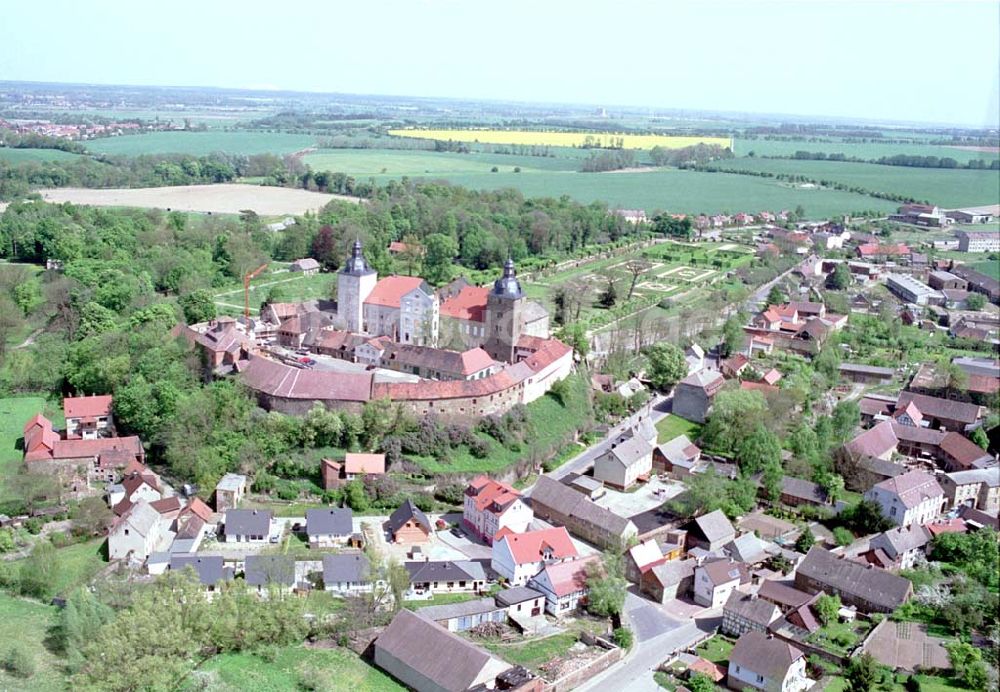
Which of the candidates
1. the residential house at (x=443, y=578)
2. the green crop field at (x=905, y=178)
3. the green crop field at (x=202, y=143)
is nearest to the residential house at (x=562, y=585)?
the residential house at (x=443, y=578)

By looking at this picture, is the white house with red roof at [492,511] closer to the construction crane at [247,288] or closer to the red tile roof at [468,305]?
the red tile roof at [468,305]

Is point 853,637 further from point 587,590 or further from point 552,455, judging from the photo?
point 552,455

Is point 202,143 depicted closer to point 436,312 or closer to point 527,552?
point 436,312

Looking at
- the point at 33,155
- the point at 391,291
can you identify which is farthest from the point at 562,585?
the point at 33,155

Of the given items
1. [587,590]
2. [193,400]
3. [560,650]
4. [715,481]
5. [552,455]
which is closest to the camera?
[560,650]

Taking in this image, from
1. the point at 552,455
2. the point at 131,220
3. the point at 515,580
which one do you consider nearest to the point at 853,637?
the point at 515,580

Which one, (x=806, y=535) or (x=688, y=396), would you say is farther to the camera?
(x=688, y=396)
